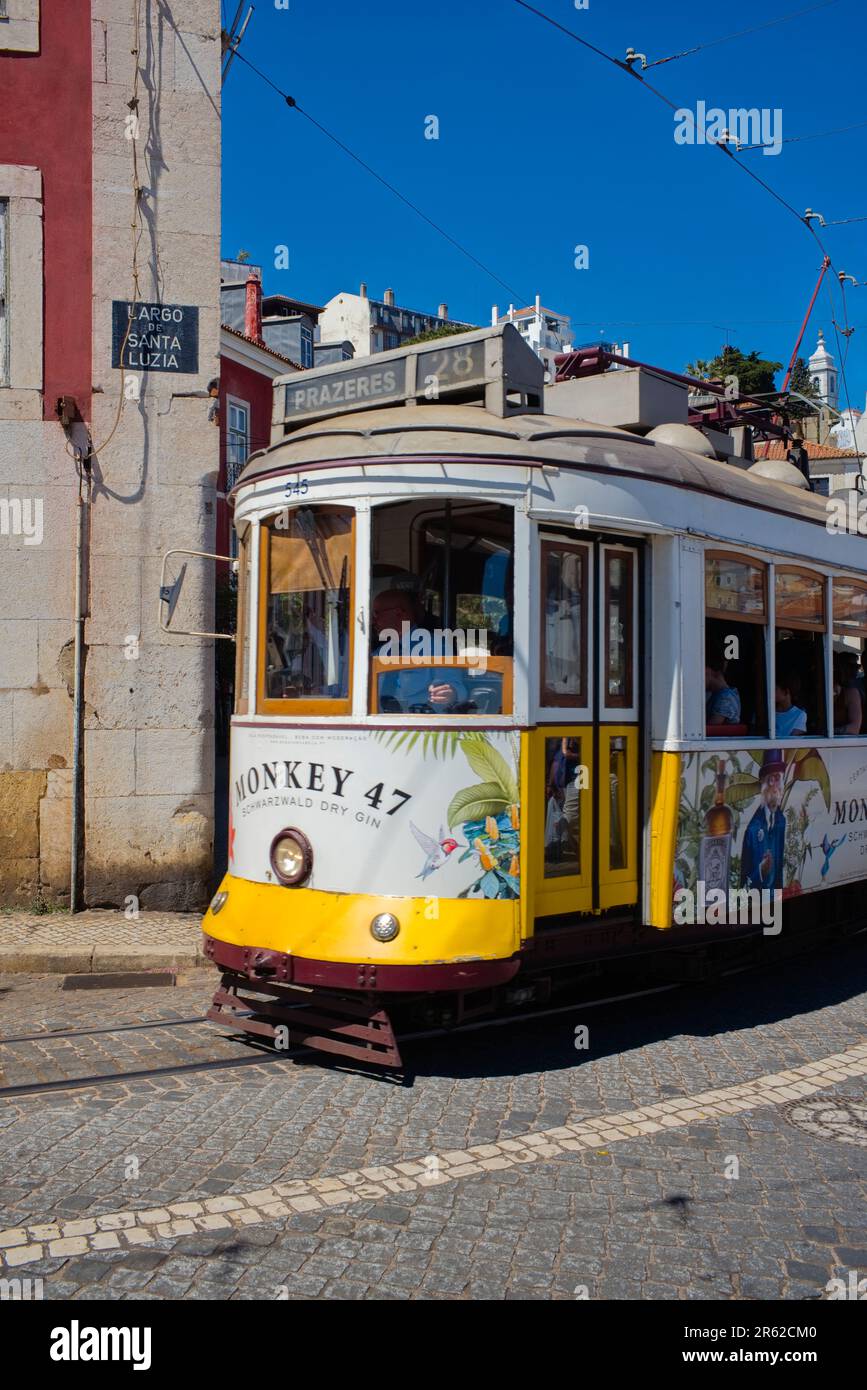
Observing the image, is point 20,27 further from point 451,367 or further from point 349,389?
point 451,367

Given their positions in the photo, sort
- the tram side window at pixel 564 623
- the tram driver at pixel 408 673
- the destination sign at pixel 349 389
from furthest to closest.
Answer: the destination sign at pixel 349 389 → the tram side window at pixel 564 623 → the tram driver at pixel 408 673

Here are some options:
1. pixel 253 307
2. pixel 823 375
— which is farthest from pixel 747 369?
pixel 253 307

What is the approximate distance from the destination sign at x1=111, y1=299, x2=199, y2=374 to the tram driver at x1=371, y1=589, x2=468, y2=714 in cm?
499

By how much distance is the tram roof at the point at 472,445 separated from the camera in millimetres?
6102

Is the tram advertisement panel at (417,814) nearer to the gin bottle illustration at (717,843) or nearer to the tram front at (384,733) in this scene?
the tram front at (384,733)

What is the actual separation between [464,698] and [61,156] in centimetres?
682

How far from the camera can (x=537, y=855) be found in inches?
239

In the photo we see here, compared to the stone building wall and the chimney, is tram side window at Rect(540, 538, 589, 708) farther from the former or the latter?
the chimney

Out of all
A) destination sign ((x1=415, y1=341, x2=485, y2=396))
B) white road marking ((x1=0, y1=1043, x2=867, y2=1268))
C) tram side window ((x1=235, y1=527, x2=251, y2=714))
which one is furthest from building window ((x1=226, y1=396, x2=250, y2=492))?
white road marking ((x1=0, y1=1043, x2=867, y2=1268))

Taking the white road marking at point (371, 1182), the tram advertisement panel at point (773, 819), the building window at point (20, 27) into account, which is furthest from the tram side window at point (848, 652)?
the building window at point (20, 27)

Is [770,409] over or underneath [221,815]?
over

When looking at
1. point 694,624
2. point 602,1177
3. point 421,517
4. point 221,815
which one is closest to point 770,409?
point 694,624

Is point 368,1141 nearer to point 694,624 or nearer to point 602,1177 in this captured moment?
point 602,1177

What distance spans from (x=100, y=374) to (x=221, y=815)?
4.22 meters
